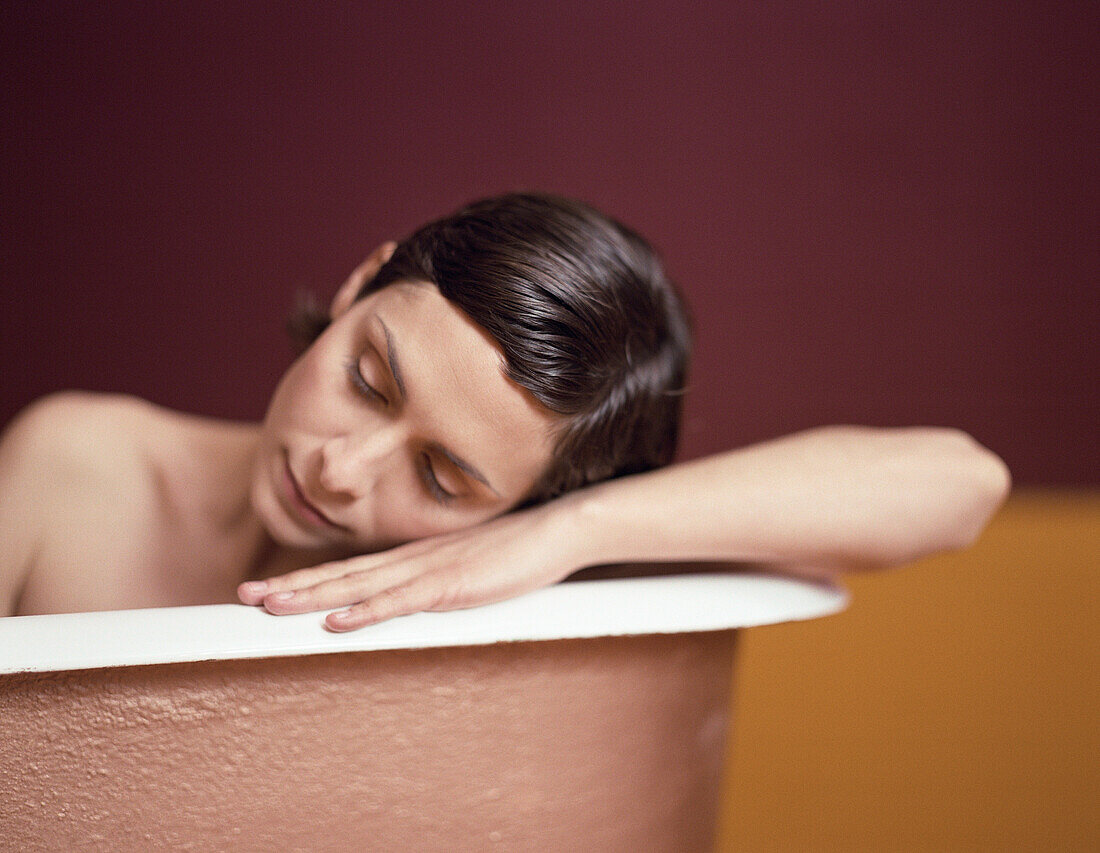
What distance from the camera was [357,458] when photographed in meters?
0.79

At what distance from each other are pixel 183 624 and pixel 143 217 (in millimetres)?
1358

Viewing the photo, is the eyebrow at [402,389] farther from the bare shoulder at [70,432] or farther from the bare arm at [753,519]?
the bare shoulder at [70,432]

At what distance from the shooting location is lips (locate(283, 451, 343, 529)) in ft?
2.84

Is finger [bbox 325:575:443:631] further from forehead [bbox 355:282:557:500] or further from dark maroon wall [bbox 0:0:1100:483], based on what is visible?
dark maroon wall [bbox 0:0:1100:483]

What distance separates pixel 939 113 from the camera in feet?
5.62

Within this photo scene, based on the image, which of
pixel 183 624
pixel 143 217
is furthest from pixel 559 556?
pixel 143 217

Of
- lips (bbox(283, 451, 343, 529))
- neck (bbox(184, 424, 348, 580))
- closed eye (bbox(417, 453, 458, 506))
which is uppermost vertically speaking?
closed eye (bbox(417, 453, 458, 506))

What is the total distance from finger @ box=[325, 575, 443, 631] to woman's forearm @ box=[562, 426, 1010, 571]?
16 centimetres

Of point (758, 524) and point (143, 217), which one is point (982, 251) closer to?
point (758, 524)

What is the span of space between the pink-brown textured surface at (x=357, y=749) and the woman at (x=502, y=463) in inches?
3.1

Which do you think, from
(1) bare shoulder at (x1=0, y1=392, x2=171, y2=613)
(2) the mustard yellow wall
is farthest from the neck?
(2) the mustard yellow wall

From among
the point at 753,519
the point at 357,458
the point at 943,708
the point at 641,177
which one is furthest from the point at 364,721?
the point at 641,177

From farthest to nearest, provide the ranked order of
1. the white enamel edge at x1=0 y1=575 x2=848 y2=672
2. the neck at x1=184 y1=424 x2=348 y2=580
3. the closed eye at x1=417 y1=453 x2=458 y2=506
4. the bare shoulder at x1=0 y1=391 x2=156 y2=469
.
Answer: the neck at x1=184 y1=424 x2=348 y2=580 < the bare shoulder at x1=0 y1=391 x2=156 y2=469 < the closed eye at x1=417 y1=453 x2=458 y2=506 < the white enamel edge at x1=0 y1=575 x2=848 y2=672

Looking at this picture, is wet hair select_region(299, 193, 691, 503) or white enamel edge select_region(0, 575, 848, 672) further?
wet hair select_region(299, 193, 691, 503)
